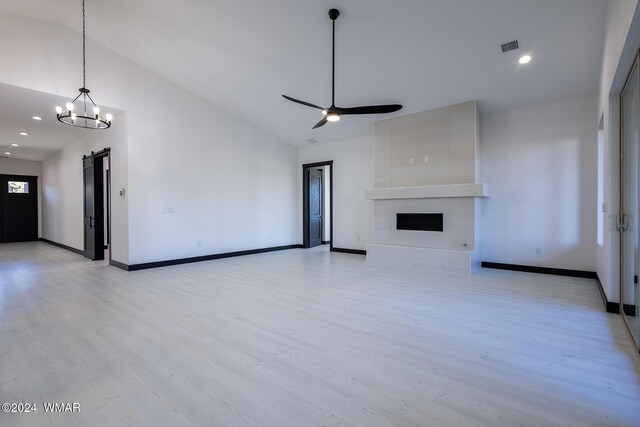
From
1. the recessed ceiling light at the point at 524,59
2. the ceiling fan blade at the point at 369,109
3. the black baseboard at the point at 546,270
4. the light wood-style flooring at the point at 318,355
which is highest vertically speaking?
the recessed ceiling light at the point at 524,59

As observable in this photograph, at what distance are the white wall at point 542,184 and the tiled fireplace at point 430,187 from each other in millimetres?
444

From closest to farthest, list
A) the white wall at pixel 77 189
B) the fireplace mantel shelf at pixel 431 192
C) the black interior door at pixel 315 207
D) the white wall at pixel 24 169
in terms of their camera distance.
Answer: the fireplace mantel shelf at pixel 431 192
the white wall at pixel 77 189
the black interior door at pixel 315 207
the white wall at pixel 24 169

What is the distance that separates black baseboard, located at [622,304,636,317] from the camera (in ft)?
10.5

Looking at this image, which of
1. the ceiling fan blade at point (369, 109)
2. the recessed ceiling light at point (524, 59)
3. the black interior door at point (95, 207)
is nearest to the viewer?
the ceiling fan blade at point (369, 109)

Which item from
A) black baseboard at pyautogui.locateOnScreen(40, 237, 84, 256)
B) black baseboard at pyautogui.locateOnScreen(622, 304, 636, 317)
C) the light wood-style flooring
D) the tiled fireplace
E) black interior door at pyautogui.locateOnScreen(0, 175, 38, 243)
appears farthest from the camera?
black interior door at pyautogui.locateOnScreen(0, 175, 38, 243)

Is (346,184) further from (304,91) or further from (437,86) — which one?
(437,86)

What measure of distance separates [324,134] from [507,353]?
6.69 m

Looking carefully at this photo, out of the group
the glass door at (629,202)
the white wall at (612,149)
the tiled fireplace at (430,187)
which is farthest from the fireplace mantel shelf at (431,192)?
the glass door at (629,202)

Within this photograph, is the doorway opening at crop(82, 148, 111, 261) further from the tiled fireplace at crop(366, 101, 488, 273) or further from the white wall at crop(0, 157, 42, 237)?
the tiled fireplace at crop(366, 101, 488, 273)

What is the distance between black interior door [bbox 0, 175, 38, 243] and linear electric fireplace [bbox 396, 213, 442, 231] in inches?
537

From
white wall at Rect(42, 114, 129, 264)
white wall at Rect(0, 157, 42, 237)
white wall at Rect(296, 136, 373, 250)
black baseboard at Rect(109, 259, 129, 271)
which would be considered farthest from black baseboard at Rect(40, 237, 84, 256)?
white wall at Rect(296, 136, 373, 250)

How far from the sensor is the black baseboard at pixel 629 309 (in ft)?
10.5

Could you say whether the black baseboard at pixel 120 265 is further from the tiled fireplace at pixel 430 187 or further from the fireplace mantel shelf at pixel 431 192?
the fireplace mantel shelf at pixel 431 192

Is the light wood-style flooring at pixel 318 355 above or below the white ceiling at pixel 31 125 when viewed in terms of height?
below
